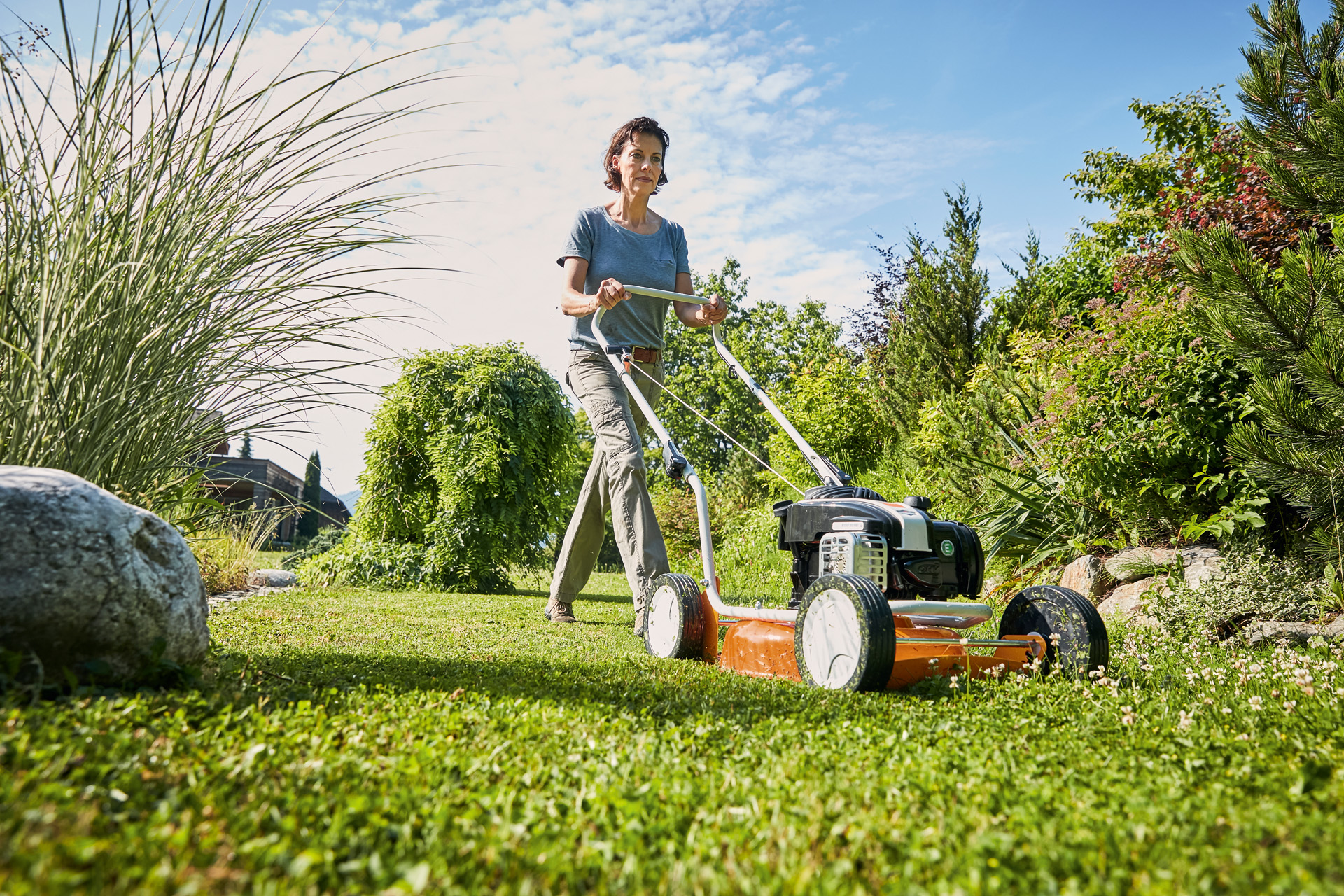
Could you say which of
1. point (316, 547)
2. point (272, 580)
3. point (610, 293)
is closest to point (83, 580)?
point (610, 293)

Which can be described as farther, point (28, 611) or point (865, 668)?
point (865, 668)

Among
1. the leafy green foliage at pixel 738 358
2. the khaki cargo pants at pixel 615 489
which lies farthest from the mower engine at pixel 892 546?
the leafy green foliage at pixel 738 358

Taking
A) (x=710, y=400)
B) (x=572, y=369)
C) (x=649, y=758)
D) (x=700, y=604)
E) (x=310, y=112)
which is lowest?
(x=649, y=758)

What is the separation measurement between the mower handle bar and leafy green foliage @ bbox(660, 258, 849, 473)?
2388 centimetres

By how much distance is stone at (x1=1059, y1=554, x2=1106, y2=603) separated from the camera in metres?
5.73

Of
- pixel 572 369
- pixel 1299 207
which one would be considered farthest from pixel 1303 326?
pixel 572 369

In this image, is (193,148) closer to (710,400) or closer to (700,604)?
(700,604)

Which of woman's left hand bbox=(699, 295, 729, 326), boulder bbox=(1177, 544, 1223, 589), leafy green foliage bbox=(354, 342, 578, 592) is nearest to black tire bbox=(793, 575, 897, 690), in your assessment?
woman's left hand bbox=(699, 295, 729, 326)

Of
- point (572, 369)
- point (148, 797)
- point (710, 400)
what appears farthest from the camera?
point (710, 400)

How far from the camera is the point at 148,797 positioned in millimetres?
1505

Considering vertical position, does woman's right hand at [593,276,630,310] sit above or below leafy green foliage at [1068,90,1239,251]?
below

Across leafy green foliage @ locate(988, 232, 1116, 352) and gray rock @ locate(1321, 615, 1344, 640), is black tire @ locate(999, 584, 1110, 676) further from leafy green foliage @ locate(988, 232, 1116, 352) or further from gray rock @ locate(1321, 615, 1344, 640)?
leafy green foliage @ locate(988, 232, 1116, 352)

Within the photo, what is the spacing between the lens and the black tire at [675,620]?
3.85 m

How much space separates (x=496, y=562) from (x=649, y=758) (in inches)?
299
